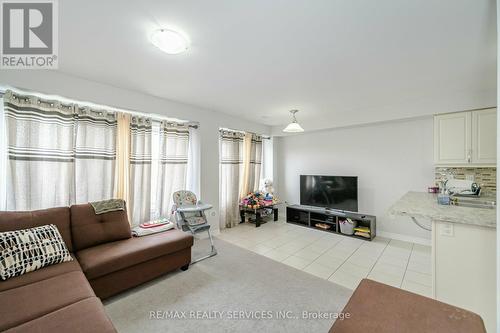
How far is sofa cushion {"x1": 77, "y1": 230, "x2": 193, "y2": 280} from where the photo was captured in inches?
75.6

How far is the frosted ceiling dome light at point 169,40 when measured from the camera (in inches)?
64.0

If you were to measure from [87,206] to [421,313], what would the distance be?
3111 millimetres

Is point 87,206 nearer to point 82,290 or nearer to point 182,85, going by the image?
point 82,290

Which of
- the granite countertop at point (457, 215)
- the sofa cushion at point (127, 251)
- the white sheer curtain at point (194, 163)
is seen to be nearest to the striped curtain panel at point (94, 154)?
the sofa cushion at point (127, 251)

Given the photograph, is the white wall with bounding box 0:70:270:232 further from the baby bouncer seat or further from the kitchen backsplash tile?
the kitchen backsplash tile

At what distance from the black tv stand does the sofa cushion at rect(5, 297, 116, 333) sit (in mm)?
3940

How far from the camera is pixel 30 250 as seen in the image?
1.74 metres

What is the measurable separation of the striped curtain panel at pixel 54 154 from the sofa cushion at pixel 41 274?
1021 millimetres

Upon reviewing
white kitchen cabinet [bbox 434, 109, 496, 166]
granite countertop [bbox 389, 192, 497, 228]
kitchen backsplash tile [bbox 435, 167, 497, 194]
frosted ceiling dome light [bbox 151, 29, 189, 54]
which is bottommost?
granite countertop [bbox 389, 192, 497, 228]

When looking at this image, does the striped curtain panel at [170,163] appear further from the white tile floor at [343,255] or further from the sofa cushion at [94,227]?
the white tile floor at [343,255]

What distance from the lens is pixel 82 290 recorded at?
1.48 metres

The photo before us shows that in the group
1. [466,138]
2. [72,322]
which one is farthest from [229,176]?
[466,138]

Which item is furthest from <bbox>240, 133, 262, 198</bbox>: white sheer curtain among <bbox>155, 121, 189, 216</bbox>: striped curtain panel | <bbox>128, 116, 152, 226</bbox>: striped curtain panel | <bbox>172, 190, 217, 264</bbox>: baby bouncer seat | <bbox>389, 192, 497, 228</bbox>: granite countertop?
<bbox>389, 192, 497, 228</bbox>: granite countertop

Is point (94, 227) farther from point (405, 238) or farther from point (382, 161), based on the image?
point (405, 238)
